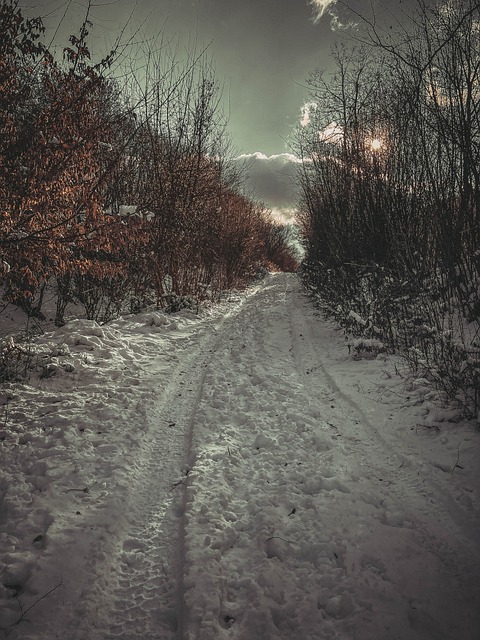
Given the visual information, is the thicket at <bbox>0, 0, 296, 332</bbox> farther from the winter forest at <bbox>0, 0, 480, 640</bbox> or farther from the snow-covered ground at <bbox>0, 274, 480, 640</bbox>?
the snow-covered ground at <bbox>0, 274, 480, 640</bbox>

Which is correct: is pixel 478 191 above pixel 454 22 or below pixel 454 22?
below

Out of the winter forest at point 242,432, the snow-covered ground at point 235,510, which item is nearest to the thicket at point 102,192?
the winter forest at point 242,432

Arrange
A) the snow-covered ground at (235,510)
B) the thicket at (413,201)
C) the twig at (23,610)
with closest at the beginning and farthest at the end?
the twig at (23,610) < the snow-covered ground at (235,510) < the thicket at (413,201)

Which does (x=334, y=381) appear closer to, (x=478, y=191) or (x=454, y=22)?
(x=478, y=191)

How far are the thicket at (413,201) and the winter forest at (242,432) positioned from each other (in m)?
0.06

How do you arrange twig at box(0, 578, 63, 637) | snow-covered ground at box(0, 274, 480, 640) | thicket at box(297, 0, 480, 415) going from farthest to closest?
thicket at box(297, 0, 480, 415), snow-covered ground at box(0, 274, 480, 640), twig at box(0, 578, 63, 637)

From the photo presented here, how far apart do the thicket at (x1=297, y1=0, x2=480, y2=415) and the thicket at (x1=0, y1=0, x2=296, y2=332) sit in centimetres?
355

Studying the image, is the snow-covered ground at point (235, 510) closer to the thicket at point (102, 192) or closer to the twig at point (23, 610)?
the twig at point (23, 610)

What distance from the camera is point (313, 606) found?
2049 mm

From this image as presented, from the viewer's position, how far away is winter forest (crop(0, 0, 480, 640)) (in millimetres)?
2076

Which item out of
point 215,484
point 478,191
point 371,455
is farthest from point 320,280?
point 215,484

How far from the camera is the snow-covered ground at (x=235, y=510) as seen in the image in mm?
1990

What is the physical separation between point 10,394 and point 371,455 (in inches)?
181

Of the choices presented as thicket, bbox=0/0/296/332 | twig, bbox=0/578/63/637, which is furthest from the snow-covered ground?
thicket, bbox=0/0/296/332
